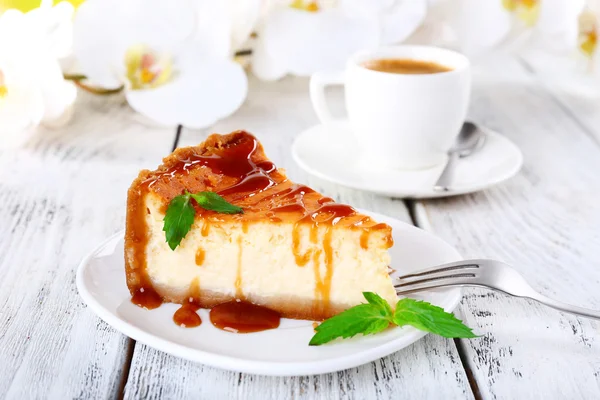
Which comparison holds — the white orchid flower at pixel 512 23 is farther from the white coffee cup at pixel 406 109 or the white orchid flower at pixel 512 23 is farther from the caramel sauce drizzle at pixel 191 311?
the caramel sauce drizzle at pixel 191 311

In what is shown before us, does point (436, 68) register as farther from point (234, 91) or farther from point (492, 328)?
point (492, 328)

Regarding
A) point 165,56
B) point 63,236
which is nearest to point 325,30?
point 165,56

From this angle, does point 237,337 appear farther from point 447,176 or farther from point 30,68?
point 30,68

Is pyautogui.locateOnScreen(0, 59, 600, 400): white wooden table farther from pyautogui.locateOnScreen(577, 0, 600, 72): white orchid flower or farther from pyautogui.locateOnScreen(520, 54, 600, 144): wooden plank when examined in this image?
pyautogui.locateOnScreen(577, 0, 600, 72): white orchid flower

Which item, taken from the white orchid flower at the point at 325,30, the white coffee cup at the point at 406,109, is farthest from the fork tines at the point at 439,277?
the white orchid flower at the point at 325,30

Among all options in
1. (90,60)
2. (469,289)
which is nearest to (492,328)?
(469,289)

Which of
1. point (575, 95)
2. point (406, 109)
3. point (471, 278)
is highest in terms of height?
point (471, 278)

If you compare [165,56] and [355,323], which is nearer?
[355,323]
